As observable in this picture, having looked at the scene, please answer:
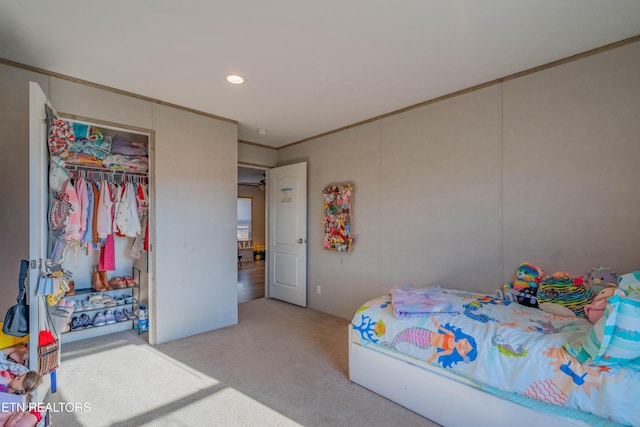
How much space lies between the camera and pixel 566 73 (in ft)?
7.59

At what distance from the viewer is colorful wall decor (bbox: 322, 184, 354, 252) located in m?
3.87

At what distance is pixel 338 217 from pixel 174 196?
1.97m

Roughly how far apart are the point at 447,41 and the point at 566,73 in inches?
41.0

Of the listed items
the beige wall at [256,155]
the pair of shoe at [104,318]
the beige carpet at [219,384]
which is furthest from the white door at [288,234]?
the pair of shoe at [104,318]

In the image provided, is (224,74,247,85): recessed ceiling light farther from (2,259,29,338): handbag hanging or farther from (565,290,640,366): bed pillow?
(565,290,640,366): bed pillow

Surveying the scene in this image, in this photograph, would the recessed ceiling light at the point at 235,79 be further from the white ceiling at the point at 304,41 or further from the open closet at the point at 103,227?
the open closet at the point at 103,227

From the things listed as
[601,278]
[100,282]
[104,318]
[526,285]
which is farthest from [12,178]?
[601,278]

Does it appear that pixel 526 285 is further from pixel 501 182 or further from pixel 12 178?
pixel 12 178

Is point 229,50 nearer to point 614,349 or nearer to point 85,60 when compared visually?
point 85,60

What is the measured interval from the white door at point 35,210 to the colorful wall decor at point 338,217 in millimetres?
2861

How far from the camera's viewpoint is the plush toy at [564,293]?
6.71 feet

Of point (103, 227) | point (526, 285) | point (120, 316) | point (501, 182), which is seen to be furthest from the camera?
point (120, 316)

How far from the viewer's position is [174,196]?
3.24 meters

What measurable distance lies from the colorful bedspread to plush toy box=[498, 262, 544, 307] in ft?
0.30
